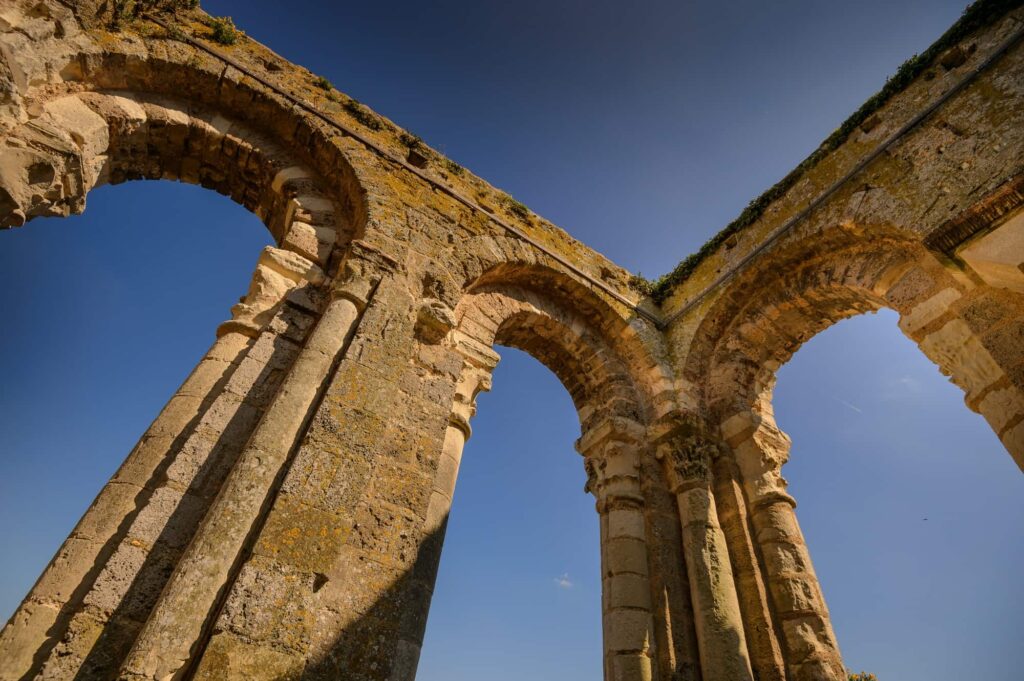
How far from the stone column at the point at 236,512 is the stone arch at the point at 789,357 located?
4.16m

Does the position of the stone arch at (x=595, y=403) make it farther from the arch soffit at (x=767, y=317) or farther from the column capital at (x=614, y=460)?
the arch soffit at (x=767, y=317)

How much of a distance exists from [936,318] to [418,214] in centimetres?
478

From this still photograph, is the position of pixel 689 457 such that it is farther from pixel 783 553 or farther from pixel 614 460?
pixel 783 553

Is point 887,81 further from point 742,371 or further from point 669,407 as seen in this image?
point 669,407

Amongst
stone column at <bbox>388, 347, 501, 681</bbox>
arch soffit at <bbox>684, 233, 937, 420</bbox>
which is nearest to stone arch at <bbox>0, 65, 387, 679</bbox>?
stone column at <bbox>388, 347, 501, 681</bbox>

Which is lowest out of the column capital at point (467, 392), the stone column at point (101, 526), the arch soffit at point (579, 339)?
the stone column at point (101, 526)

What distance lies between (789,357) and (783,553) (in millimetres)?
2541

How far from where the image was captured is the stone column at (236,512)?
2281mm

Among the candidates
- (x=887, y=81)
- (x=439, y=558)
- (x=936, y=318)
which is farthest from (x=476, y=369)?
(x=887, y=81)

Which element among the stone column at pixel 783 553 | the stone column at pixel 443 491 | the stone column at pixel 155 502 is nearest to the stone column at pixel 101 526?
the stone column at pixel 155 502

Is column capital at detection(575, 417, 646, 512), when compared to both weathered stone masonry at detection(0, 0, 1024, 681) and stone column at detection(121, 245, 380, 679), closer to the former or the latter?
weathered stone masonry at detection(0, 0, 1024, 681)

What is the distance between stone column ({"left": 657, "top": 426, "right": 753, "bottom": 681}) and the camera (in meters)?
4.22

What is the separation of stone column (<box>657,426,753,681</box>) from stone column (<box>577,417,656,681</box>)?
16.0 inches

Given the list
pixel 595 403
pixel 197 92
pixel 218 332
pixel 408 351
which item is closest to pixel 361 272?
pixel 408 351
